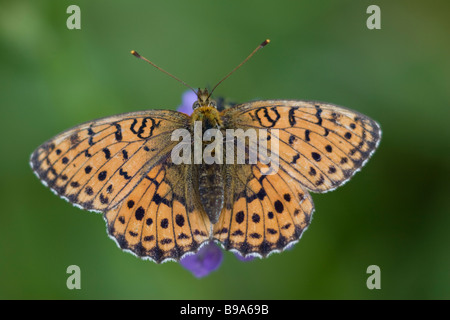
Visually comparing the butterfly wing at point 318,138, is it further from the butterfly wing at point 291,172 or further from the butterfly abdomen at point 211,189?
the butterfly abdomen at point 211,189

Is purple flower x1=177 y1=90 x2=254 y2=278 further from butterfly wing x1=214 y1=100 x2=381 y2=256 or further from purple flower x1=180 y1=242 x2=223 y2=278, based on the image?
butterfly wing x1=214 y1=100 x2=381 y2=256

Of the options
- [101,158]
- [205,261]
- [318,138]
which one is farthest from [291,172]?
[101,158]

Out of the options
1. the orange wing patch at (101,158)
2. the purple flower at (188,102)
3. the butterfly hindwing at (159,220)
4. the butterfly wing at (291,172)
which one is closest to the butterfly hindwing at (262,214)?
the butterfly wing at (291,172)

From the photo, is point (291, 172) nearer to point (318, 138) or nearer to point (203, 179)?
point (318, 138)

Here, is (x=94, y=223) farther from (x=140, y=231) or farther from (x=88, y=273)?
(x=140, y=231)

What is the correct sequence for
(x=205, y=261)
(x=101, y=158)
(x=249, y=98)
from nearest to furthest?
(x=101, y=158) → (x=205, y=261) → (x=249, y=98)

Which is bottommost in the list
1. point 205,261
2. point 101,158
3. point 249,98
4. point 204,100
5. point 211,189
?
point 205,261
